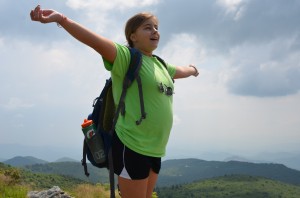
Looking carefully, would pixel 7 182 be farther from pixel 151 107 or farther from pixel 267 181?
pixel 267 181

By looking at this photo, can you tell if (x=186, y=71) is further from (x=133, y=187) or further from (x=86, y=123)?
(x=133, y=187)

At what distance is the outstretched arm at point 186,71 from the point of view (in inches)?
178

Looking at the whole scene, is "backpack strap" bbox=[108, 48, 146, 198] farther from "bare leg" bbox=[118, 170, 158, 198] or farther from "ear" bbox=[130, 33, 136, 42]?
"ear" bbox=[130, 33, 136, 42]

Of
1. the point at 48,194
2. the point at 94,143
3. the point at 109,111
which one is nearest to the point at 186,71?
the point at 109,111

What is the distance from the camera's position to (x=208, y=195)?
14075 centimetres

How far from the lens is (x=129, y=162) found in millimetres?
3217

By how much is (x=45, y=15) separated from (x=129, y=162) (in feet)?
4.75

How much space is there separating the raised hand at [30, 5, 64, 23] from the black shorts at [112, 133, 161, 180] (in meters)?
1.22

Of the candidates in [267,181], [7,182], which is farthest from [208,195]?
[7,182]

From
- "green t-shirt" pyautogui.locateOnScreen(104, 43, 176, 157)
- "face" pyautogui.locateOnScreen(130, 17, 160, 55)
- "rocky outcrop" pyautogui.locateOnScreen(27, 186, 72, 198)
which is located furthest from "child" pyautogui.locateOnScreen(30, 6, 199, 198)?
"rocky outcrop" pyautogui.locateOnScreen(27, 186, 72, 198)

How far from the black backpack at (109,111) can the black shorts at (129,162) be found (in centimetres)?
6

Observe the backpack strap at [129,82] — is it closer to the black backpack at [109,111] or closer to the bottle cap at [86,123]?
the black backpack at [109,111]

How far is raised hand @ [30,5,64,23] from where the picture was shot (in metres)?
2.73

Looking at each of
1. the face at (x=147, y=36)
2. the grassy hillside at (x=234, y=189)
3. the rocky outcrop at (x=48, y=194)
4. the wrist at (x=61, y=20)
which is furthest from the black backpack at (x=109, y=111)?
the grassy hillside at (x=234, y=189)
